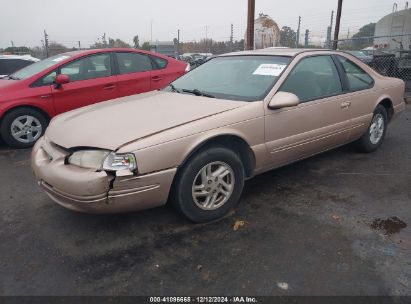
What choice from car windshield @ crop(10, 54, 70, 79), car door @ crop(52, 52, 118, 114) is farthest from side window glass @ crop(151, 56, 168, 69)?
car windshield @ crop(10, 54, 70, 79)

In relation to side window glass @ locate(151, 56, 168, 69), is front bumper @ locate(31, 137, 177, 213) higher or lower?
lower

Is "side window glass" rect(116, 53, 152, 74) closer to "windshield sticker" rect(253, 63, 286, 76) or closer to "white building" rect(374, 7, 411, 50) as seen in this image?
"windshield sticker" rect(253, 63, 286, 76)

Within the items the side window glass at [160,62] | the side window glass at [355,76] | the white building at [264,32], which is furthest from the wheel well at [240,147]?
the white building at [264,32]

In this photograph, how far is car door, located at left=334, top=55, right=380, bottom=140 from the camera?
4320 millimetres

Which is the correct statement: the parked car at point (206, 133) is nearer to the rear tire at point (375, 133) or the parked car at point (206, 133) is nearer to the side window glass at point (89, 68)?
the rear tire at point (375, 133)

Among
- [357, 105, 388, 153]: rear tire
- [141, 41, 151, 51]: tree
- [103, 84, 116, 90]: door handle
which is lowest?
[357, 105, 388, 153]: rear tire

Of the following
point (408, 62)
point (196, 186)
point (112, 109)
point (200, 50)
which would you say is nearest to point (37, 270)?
point (196, 186)

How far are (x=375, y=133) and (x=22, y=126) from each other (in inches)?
203

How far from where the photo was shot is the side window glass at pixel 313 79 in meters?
3.68

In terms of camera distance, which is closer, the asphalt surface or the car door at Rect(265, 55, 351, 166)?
the asphalt surface

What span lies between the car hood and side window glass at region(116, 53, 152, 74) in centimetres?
275

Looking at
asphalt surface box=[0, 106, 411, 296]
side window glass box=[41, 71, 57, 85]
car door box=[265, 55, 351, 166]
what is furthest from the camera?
side window glass box=[41, 71, 57, 85]

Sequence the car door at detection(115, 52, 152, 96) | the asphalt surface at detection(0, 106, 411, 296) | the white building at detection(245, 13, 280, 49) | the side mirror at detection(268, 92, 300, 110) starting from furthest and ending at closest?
the white building at detection(245, 13, 280, 49) → the car door at detection(115, 52, 152, 96) → the side mirror at detection(268, 92, 300, 110) → the asphalt surface at detection(0, 106, 411, 296)

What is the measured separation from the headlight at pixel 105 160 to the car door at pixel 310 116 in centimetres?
139
